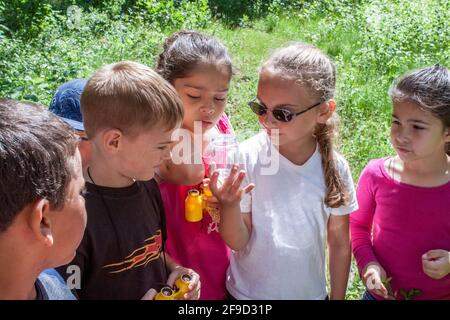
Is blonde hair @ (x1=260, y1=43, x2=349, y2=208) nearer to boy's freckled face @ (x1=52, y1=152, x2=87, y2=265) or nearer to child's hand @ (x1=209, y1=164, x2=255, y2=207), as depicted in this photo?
child's hand @ (x1=209, y1=164, x2=255, y2=207)

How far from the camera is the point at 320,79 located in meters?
2.32

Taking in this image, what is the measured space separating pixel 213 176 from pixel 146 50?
5.17 meters

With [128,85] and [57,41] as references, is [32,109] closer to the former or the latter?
[128,85]

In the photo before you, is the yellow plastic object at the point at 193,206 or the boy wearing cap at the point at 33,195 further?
the yellow plastic object at the point at 193,206

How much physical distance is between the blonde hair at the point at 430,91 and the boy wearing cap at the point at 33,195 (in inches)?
64.7

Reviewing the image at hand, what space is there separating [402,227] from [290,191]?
0.60 meters

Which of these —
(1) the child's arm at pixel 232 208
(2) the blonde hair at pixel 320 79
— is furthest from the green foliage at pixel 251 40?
(1) the child's arm at pixel 232 208

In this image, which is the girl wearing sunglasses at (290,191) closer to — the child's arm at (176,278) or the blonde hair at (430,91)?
the child's arm at (176,278)

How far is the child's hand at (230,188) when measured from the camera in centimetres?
212

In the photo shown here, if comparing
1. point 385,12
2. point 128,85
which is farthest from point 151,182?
point 385,12

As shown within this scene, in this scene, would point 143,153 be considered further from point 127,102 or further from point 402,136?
point 402,136

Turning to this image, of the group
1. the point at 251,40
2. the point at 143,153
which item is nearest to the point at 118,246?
the point at 143,153

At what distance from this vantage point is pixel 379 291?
2.38 metres

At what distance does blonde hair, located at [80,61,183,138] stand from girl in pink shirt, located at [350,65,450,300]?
1.13m
